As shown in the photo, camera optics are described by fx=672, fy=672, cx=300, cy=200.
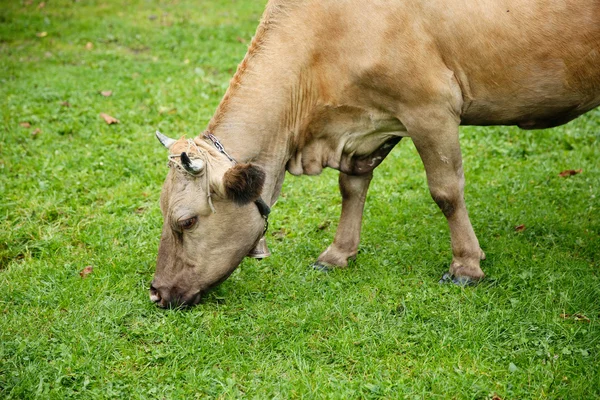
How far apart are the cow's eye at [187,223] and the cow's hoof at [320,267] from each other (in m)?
1.52

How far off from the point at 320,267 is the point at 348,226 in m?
0.47

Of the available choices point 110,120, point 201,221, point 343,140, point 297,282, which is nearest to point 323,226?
point 297,282

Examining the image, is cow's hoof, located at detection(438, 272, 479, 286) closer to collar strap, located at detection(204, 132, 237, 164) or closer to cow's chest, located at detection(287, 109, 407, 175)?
cow's chest, located at detection(287, 109, 407, 175)

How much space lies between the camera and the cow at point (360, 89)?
17.3ft

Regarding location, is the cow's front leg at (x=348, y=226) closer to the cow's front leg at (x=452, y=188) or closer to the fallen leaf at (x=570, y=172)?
the cow's front leg at (x=452, y=188)

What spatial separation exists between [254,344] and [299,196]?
115 inches

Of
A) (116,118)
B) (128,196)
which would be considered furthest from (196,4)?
(128,196)

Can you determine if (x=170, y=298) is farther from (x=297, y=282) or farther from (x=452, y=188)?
(x=452, y=188)

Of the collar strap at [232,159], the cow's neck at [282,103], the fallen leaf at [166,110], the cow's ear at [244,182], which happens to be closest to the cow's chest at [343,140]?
the cow's neck at [282,103]

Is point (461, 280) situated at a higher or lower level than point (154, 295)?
lower

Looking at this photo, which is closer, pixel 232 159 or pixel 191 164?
pixel 191 164

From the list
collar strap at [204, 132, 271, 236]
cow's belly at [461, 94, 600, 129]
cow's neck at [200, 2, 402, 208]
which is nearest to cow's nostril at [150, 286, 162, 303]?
collar strap at [204, 132, 271, 236]

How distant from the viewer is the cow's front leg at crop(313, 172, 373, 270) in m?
6.35

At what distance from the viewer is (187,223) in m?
5.23
